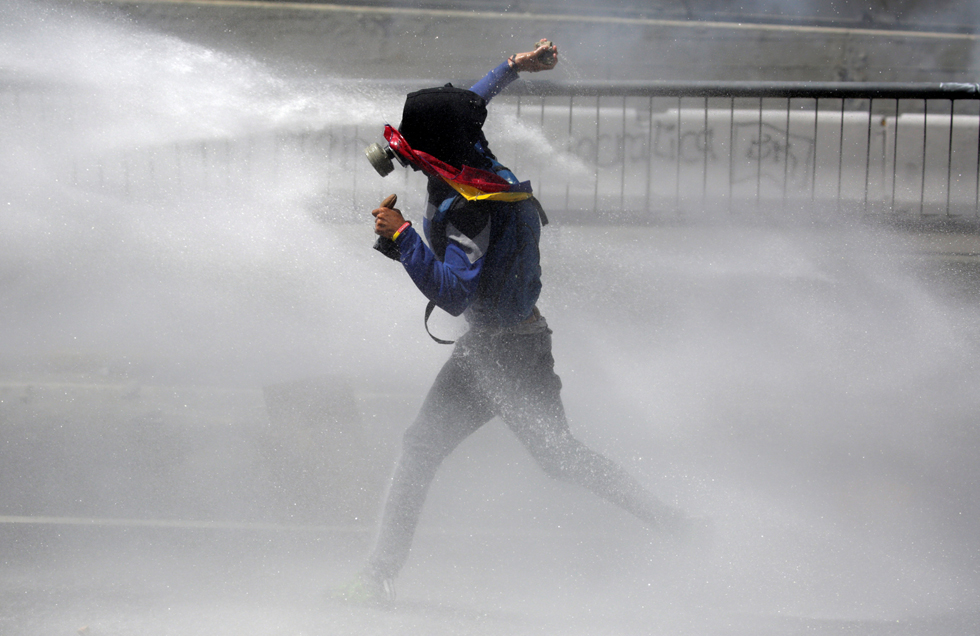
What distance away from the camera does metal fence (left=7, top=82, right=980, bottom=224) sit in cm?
395

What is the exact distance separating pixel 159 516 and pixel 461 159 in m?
1.78

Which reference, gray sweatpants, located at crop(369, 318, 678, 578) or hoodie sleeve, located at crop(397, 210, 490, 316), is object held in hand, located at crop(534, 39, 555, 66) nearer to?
hoodie sleeve, located at crop(397, 210, 490, 316)

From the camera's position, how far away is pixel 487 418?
2695 millimetres

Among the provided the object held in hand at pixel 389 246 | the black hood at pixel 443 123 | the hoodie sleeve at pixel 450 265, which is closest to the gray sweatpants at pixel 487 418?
the hoodie sleeve at pixel 450 265

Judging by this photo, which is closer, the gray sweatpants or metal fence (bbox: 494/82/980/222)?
the gray sweatpants

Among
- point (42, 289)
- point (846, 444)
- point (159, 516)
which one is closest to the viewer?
point (159, 516)

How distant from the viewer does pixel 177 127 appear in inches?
160

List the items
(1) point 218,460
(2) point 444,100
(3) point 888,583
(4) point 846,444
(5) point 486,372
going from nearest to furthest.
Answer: (2) point 444,100 → (5) point 486,372 → (3) point 888,583 → (1) point 218,460 → (4) point 846,444

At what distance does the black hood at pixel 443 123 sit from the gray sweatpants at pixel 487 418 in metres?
0.57

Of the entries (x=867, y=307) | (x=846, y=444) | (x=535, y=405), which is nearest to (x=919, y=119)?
(x=867, y=307)

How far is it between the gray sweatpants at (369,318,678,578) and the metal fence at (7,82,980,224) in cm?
146

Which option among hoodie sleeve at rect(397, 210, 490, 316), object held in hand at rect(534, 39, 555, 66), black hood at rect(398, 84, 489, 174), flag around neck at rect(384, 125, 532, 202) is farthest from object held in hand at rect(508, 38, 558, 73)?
hoodie sleeve at rect(397, 210, 490, 316)

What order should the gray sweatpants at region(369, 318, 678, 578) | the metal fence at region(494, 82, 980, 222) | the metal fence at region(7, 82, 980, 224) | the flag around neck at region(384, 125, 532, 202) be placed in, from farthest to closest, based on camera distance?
the metal fence at region(494, 82, 980, 222), the metal fence at region(7, 82, 980, 224), the gray sweatpants at region(369, 318, 678, 578), the flag around neck at region(384, 125, 532, 202)

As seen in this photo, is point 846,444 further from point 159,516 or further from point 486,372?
point 159,516
